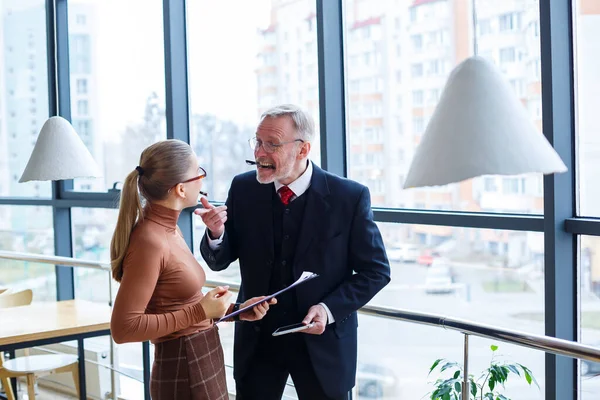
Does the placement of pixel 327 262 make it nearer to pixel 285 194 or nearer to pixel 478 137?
pixel 285 194

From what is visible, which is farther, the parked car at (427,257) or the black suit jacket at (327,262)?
the parked car at (427,257)

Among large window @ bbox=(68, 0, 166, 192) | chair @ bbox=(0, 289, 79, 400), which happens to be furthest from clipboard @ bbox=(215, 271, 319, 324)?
large window @ bbox=(68, 0, 166, 192)

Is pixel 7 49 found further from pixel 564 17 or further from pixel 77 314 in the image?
pixel 564 17

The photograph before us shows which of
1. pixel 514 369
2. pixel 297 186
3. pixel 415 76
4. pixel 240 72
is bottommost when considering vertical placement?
pixel 514 369

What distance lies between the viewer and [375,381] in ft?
12.2

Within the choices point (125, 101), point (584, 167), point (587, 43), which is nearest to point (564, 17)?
point (587, 43)

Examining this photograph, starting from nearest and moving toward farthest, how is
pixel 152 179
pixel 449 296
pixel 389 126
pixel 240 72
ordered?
pixel 152 179 < pixel 449 296 < pixel 389 126 < pixel 240 72

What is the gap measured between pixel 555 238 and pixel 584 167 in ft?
1.01

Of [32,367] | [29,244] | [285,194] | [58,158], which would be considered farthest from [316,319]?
[29,244]

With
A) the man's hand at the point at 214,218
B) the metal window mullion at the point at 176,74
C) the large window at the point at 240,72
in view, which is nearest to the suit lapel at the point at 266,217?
the man's hand at the point at 214,218

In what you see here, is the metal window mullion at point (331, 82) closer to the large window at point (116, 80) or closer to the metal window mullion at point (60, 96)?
the large window at point (116, 80)

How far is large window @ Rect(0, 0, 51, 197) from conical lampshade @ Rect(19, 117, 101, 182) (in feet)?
8.21

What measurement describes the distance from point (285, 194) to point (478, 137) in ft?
3.19

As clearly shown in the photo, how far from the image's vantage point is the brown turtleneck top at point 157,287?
2.05m
